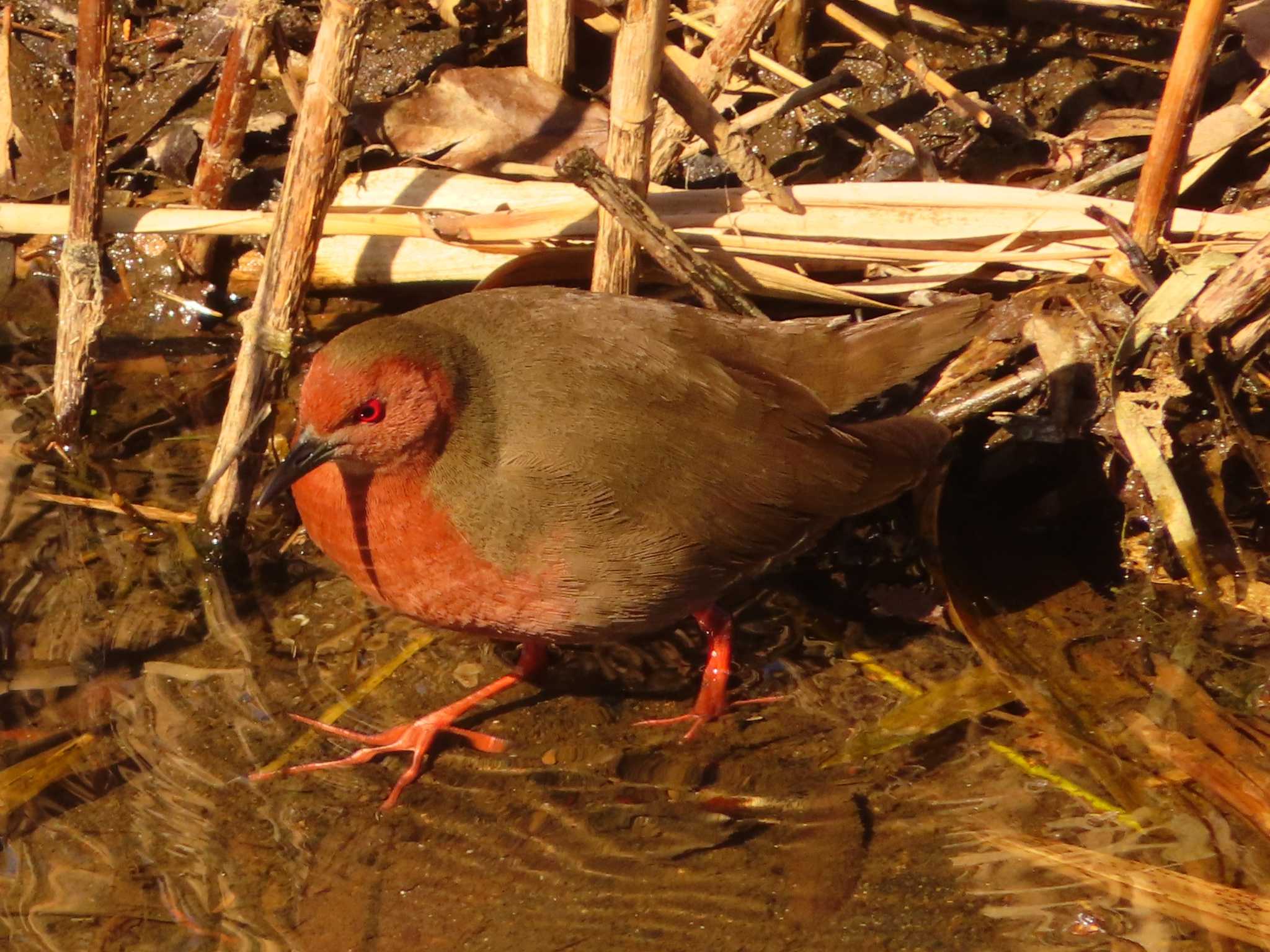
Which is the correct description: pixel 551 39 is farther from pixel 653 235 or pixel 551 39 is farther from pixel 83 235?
pixel 83 235

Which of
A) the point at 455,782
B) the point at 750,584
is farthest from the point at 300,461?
the point at 750,584

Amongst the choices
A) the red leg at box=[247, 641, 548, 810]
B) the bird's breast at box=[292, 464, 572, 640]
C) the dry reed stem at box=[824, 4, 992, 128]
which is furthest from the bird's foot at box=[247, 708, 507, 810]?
the dry reed stem at box=[824, 4, 992, 128]

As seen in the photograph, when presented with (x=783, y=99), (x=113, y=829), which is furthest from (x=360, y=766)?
(x=783, y=99)

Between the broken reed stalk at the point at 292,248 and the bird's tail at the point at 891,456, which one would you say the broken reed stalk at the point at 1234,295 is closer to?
the bird's tail at the point at 891,456

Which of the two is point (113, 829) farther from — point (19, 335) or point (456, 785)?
point (19, 335)

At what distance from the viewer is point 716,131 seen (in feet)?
13.5

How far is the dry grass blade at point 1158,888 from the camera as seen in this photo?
128 inches

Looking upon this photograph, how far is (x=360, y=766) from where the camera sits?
3.82 meters

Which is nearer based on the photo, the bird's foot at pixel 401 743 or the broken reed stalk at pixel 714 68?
the bird's foot at pixel 401 743

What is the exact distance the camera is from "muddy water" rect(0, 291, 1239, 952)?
3342mm

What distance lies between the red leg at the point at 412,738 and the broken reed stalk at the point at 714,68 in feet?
5.67

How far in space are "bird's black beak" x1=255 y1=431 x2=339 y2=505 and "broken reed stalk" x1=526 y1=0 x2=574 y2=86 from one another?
7.01 ft

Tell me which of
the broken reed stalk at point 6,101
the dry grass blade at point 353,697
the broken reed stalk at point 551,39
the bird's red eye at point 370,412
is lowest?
the dry grass blade at point 353,697

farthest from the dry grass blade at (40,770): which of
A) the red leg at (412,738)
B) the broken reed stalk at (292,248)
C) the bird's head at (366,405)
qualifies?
the bird's head at (366,405)
